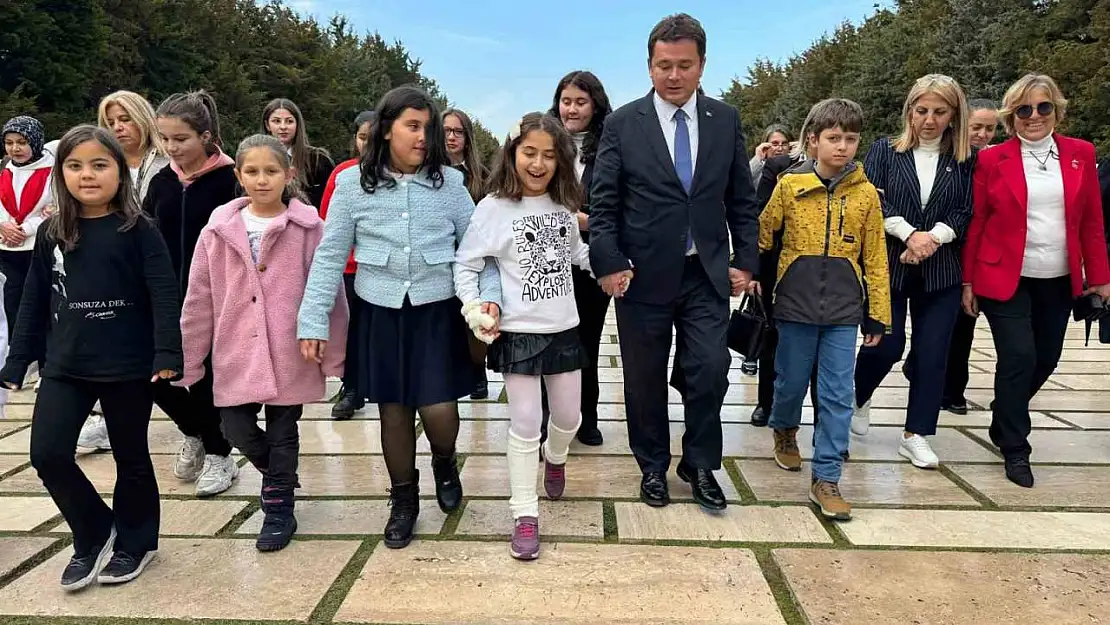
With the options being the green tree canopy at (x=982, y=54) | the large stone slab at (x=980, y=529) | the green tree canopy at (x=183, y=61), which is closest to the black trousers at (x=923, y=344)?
the large stone slab at (x=980, y=529)

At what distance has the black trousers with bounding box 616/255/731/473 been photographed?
341cm

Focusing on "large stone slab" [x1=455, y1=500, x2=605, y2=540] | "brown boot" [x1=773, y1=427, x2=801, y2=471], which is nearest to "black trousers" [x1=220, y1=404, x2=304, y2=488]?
"large stone slab" [x1=455, y1=500, x2=605, y2=540]

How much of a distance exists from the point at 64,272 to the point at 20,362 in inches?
15.0

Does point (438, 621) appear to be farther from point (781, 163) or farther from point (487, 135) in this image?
point (487, 135)

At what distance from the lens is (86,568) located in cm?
272

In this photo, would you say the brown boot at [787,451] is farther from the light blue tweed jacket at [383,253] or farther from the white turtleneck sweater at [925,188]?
the light blue tweed jacket at [383,253]

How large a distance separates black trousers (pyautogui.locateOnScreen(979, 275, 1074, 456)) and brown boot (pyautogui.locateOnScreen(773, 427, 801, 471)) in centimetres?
100

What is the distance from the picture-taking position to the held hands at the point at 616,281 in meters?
3.29

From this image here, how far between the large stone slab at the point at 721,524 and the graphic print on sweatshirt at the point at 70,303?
205cm

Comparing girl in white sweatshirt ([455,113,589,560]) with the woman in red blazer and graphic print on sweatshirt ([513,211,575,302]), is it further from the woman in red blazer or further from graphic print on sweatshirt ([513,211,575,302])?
the woman in red blazer

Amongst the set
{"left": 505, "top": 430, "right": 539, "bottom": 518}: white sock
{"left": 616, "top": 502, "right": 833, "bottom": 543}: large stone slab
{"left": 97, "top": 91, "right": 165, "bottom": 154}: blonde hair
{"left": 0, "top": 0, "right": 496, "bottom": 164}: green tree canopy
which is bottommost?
{"left": 616, "top": 502, "right": 833, "bottom": 543}: large stone slab

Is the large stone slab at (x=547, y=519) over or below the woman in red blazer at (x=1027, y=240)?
below

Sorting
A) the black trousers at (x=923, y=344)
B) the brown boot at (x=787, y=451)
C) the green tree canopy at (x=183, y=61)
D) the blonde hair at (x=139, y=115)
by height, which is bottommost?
the brown boot at (x=787, y=451)

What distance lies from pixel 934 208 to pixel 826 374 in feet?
3.53
